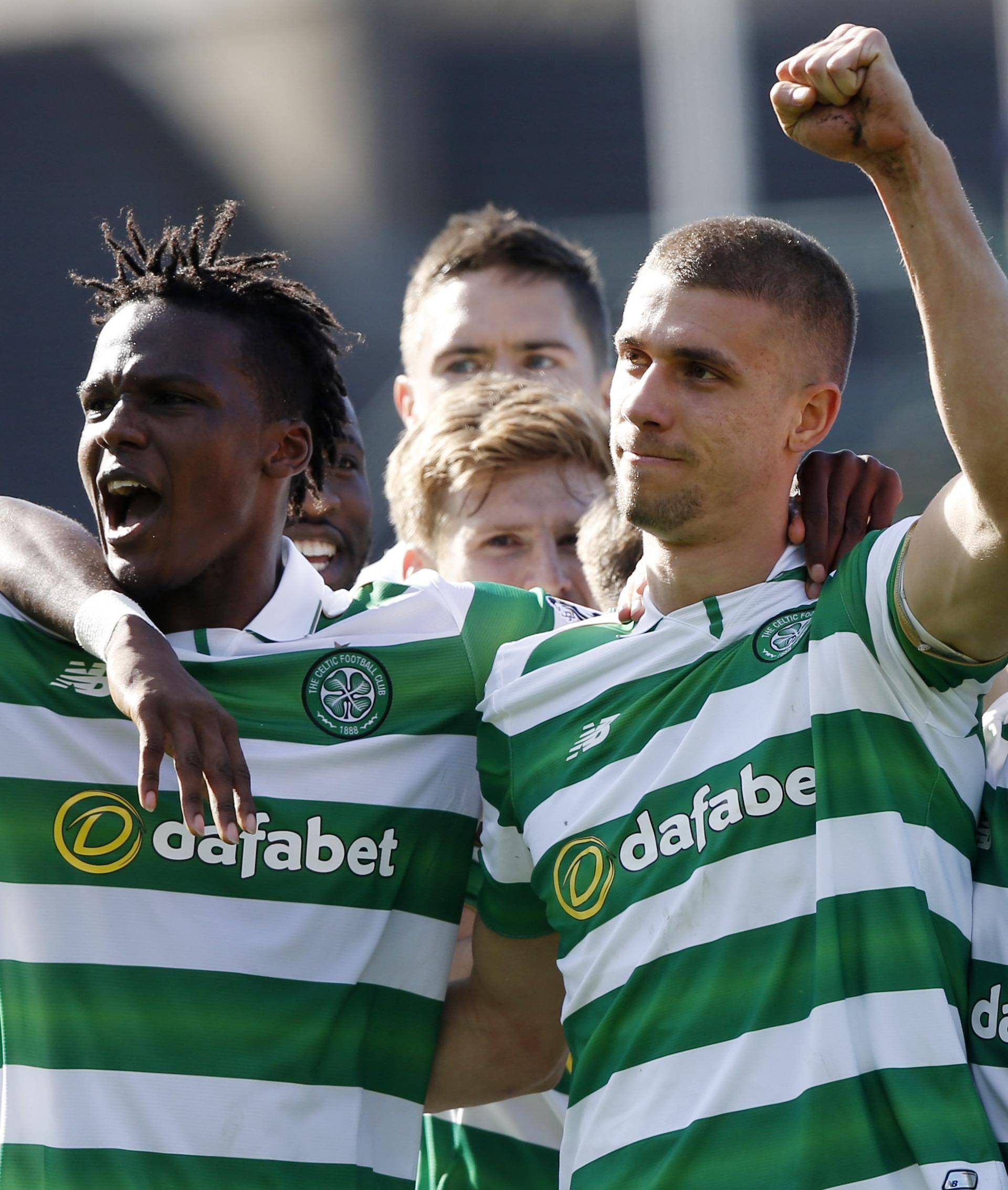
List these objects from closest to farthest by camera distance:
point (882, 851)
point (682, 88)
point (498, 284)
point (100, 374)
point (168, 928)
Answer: point (882, 851) < point (168, 928) < point (100, 374) < point (498, 284) < point (682, 88)

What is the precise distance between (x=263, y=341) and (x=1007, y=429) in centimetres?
141

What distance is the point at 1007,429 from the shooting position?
2.11m

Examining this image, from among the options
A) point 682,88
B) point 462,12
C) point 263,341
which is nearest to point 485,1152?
point 263,341

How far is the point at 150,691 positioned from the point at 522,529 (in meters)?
1.55

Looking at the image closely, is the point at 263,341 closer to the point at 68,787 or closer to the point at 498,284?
the point at 68,787

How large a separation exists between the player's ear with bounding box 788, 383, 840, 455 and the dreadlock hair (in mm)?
946

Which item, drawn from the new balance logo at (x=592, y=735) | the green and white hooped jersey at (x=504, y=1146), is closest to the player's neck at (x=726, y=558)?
the new balance logo at (x=592, y=735)

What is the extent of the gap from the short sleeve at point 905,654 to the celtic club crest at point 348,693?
32.9 inches

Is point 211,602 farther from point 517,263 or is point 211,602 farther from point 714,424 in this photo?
point 517,263

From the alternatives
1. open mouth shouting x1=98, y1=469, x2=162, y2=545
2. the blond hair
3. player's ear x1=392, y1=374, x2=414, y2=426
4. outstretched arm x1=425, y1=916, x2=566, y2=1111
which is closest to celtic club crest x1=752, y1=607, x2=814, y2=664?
outstretched arm x1=425, y1=916, x2=566, y2=1111

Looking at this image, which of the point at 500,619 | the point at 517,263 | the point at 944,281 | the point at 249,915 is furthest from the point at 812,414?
the point at 517,263

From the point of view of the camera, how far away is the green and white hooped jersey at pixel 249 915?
2.59 meters

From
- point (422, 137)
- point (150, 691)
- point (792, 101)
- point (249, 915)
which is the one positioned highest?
point (422, 137)

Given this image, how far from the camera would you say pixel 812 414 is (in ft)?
8.54
